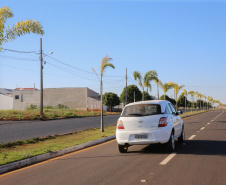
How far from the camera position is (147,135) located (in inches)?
351

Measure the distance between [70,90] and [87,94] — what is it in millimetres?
4822

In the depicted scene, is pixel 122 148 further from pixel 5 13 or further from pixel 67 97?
pixel 67 97

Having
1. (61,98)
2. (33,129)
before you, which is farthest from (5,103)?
(33,129)

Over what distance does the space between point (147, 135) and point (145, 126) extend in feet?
0.94

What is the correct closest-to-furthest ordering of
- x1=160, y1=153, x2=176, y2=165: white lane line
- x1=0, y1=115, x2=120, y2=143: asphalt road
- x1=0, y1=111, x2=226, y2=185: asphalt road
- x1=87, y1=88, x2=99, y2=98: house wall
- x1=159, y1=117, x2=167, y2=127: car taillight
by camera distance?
x1=0, y1=111, x2=226, y2=185: asphalt road, x1=160, y1=153, x2=176, y2=165: white lane line, x1=159, y1=117, x2=167, y2=127: car taillight, x1=0, y1=115, x2=120, y2=143: asphalt road, x1=87, y1=88, x2=99, y2=98: house wall

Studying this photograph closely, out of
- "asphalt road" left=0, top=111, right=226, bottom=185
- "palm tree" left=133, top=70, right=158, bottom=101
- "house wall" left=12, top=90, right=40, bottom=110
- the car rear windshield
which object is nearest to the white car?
the car rear windshield

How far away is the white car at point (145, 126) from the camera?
8.91 m

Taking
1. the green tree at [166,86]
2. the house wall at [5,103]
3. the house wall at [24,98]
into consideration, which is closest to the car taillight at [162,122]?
the green tree at [166,86]

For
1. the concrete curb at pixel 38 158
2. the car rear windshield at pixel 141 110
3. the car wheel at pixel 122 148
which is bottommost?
the concrete curb at pixel 38 158

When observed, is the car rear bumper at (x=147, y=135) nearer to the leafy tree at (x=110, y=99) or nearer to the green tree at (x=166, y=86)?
the green tree at (x=166, y=86)

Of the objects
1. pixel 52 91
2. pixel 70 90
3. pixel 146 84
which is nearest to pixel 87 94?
pixel 70 90

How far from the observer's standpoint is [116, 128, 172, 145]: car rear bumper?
29.0ft

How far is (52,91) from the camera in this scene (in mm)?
76062

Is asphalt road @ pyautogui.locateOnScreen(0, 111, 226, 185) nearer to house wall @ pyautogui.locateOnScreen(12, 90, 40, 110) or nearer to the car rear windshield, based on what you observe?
the car rear windshield
